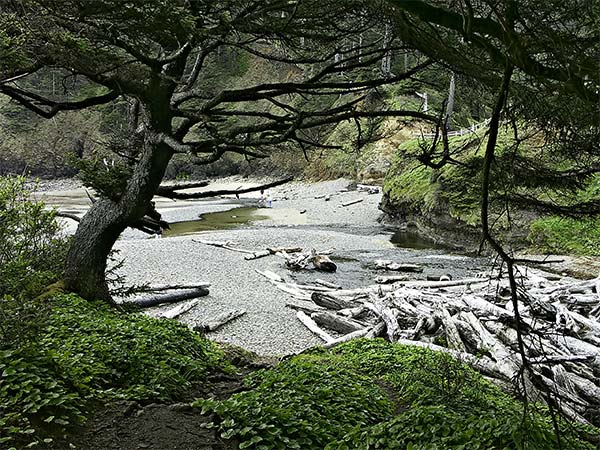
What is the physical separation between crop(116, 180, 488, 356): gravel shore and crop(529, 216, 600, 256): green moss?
2.65 meters

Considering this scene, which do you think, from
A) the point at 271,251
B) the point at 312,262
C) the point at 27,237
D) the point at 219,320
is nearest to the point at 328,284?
the point at 312,262

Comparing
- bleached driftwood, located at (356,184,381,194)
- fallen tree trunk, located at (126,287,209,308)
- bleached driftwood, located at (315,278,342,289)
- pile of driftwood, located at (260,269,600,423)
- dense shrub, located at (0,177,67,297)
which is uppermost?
dense shrub, located at (0,177,67,297)

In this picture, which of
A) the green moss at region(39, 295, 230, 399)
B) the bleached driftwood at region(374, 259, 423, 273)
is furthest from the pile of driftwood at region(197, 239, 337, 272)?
the green moss at region(39, 295, 230, 399)

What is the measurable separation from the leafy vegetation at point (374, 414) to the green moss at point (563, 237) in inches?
532

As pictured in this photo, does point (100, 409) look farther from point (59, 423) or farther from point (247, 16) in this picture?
point (247, 16)

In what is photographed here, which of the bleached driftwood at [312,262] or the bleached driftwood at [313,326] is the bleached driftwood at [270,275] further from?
the bleached driftwood at [313,326]

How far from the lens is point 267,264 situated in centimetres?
1831

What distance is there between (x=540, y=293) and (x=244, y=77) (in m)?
51.5

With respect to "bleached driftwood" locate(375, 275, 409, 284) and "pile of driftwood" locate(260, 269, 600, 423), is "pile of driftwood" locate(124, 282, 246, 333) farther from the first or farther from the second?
"bleached driftwood" locate(375, 275, 409, 284)

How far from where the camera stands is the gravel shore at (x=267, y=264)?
1122 centimetres

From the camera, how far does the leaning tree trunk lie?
7445mm

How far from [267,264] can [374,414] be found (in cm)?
1343

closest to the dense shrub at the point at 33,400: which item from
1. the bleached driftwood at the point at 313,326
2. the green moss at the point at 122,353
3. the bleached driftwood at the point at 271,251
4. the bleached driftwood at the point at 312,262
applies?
the green moss at the point at 122,353

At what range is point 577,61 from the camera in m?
2.83
